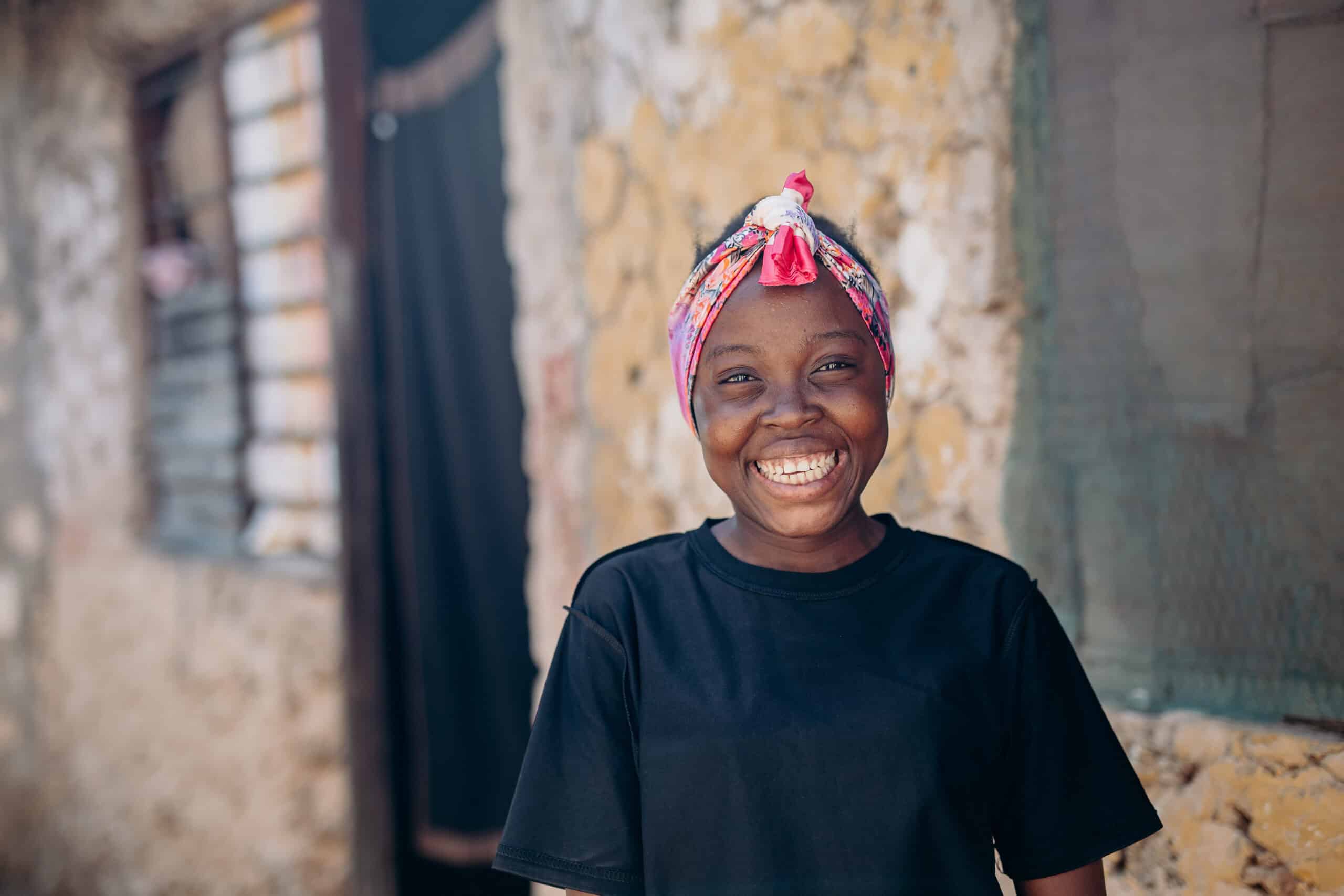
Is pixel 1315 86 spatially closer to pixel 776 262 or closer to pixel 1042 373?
pixel 1042 373

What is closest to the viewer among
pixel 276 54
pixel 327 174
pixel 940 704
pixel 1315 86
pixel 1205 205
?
pixel 940 704

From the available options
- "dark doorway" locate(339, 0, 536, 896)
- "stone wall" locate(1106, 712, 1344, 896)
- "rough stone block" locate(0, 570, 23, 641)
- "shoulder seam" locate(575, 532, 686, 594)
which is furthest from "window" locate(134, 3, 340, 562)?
"stone wall" locate(1106, 712, 1344, 896)

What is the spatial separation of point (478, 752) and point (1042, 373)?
6.99 feet

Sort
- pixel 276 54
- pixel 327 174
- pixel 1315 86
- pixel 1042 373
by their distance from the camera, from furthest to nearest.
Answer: pixel 276 54
pixel 327 174
pixel 1042 373
pixel 1315 86

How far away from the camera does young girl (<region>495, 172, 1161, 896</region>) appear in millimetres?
1084

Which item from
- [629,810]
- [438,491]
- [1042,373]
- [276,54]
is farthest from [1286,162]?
[276,54]

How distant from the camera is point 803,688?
3.64 ft

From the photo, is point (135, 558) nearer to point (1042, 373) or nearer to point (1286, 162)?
point (1042, 373)

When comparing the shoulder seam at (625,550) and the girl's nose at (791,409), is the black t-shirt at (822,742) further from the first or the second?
the girl's nose at (791,409)

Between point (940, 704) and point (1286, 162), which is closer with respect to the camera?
point (940, 704)

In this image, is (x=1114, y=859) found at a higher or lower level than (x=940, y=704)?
lower

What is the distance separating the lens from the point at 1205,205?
163 centimetres

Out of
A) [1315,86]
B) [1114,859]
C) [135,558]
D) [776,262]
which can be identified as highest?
[1315,86]

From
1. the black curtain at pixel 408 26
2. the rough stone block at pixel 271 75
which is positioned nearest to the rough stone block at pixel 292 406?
the rough stone block at pixel 271 75
